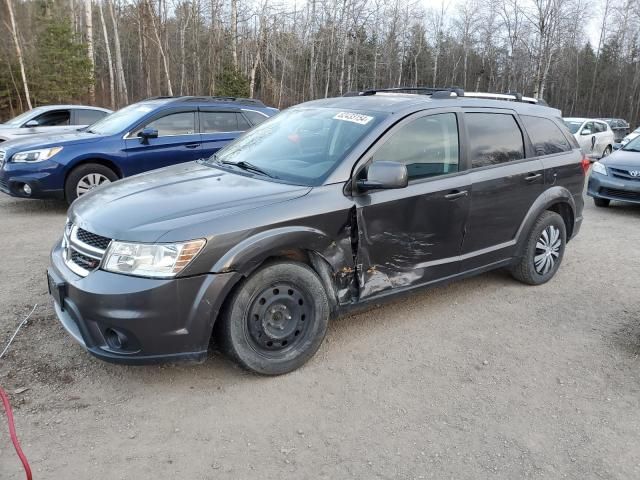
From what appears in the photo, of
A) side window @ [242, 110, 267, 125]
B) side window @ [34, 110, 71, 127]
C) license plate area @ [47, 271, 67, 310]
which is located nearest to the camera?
license plate area @ [47, 271, 67, 310]

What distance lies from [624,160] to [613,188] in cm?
55

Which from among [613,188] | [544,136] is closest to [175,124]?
[544,136]

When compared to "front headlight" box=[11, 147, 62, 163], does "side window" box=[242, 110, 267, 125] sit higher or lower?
higher

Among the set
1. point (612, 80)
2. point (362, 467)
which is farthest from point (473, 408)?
point (612, 80)

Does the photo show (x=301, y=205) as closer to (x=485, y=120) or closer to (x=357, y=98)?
(x=357, y=98)

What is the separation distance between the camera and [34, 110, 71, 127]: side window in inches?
434

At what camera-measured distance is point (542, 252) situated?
16.4 ft

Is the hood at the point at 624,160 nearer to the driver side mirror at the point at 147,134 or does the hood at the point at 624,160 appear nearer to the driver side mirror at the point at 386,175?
the driver side mirror at the point at 386,175

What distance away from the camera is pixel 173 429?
2.80 m

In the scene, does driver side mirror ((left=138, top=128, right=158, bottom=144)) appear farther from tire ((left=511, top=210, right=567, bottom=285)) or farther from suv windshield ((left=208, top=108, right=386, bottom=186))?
tire ((left=511, top=210, right=567, bottom=285))

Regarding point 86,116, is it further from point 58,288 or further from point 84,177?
point 58,288

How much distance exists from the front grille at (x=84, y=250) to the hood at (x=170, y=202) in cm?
5

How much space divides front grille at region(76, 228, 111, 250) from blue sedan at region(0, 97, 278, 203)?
15.0 ft

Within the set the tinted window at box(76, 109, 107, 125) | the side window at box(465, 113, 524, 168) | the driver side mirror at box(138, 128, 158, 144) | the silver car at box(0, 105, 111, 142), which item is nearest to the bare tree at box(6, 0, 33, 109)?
the silver car at box(0, 105, 111, 142)
